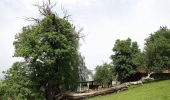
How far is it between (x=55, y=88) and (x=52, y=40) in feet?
29.2

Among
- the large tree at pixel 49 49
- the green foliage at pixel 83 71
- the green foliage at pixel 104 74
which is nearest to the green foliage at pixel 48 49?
the large tree at pixel 49 49

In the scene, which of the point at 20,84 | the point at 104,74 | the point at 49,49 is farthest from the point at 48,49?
the point at 104,74

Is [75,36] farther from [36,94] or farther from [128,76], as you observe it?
[128,76]

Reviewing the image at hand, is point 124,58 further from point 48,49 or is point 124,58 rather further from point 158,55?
point 48,49

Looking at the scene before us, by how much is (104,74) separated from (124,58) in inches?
365

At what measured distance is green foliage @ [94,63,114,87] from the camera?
7694 cm

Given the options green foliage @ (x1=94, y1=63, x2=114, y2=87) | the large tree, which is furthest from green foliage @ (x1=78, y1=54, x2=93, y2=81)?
the large tree

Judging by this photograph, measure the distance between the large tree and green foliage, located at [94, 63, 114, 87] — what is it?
22.3m

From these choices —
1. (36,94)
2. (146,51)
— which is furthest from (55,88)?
(146,51)

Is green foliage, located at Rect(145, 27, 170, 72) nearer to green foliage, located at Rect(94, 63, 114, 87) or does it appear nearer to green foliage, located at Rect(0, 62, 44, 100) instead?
green foliage, located at Rect(94, 63, 114, 87)

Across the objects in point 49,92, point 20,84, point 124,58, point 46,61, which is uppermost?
point 124,58

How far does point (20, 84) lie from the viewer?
51.5 meters

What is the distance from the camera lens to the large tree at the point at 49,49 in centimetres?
5188

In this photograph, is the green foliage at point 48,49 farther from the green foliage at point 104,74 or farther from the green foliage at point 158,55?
the green foliage at point 104,74
